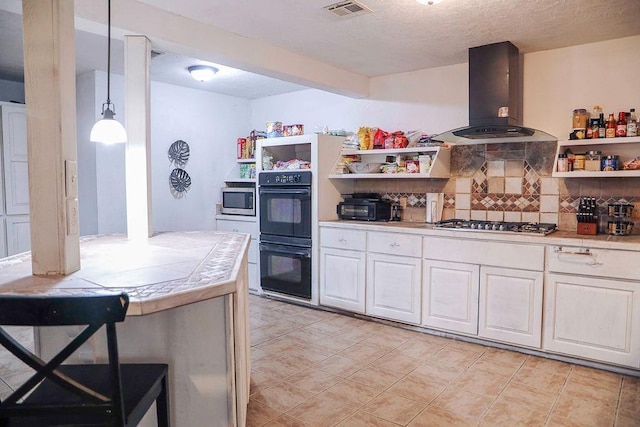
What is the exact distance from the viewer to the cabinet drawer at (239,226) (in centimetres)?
473

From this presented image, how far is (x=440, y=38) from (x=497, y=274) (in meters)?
1.75

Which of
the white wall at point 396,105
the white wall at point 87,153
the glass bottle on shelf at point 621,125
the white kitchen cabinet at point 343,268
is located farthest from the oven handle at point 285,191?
the glass bottle on shelf at point 621,125

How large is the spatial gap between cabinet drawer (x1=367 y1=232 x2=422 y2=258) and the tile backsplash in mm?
627

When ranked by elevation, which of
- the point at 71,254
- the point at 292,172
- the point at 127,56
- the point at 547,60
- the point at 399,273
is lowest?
the point at 399,273

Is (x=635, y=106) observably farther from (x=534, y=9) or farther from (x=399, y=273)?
(x=399, y=273)

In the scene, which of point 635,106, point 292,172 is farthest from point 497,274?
point 292,172

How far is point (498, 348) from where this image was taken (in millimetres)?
3213

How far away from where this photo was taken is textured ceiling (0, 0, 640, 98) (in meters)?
2.63

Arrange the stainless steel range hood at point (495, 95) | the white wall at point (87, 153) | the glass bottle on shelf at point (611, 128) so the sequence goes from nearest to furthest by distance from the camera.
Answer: the glass bottle on shelf at point (611, 128)
the stainless steel range hood at point (495, 95)
the white wall at point (87, 153)

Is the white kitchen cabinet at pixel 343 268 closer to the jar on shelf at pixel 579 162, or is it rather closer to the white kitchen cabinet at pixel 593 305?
the white kitchen cabinet at pixel 593 305

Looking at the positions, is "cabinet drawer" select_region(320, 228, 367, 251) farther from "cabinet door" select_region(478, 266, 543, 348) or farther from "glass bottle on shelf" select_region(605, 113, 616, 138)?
"glass bottle on shelf" select_region(605, 113, 616, 138)

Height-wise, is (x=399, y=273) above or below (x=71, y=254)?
below

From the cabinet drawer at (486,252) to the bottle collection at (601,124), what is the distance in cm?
95

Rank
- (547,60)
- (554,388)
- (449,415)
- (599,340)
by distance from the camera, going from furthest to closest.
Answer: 1. (547,60)
2. (599,340)
3. (554,388)
4. (449,415)
